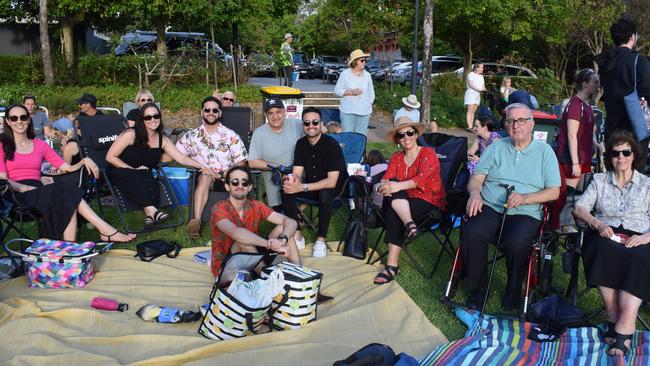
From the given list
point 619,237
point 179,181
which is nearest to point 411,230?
point 619,237

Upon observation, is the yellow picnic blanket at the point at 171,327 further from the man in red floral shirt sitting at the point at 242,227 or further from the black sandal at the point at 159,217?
the black sandal at the point at 159,217

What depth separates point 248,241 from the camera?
422 centimetres

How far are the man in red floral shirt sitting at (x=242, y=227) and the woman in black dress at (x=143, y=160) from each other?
154cm

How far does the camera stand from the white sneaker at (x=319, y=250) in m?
5.40

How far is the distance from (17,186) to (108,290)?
1.30 meters

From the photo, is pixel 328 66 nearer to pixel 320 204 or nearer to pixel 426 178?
pixel 320 204

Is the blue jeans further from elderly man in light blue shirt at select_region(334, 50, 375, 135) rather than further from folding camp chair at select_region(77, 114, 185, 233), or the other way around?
folding camp chair at select_region(77, 114, 185, 233)

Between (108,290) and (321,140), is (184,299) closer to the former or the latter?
(108,290)

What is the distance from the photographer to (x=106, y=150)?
6.37 m

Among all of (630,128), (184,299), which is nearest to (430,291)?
(184,299)

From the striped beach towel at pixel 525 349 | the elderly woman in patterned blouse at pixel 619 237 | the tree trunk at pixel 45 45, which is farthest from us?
the tree trunk at pixel 45 45

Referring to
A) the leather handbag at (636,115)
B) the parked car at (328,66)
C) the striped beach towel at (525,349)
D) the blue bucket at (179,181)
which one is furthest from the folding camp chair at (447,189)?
the parked car at (328,66)

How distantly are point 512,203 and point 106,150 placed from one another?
13.3 feet

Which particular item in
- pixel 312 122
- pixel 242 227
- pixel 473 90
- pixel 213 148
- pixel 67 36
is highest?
pixel 67 36
